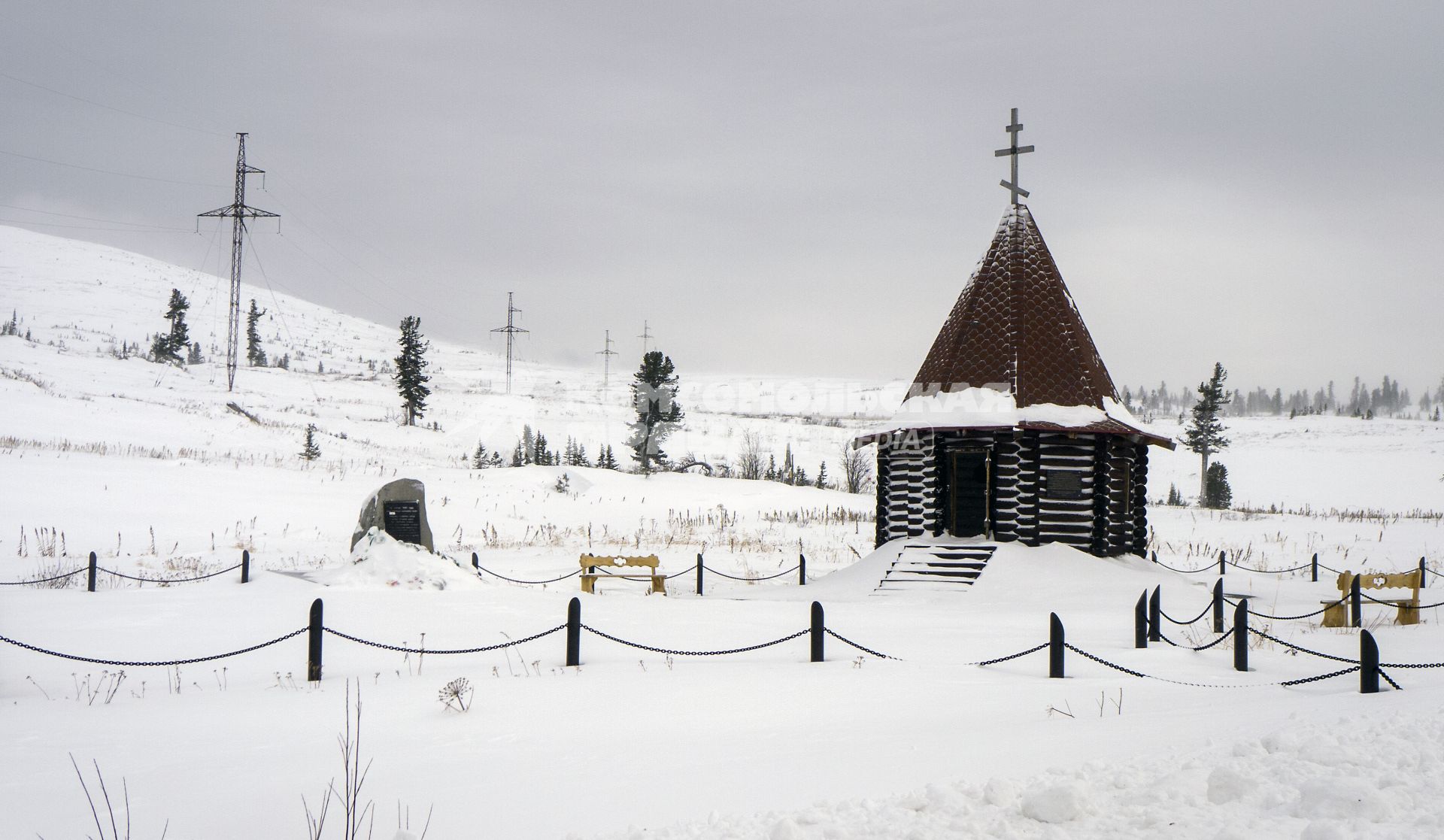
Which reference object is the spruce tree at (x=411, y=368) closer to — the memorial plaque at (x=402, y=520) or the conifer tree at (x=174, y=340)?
the conifer tree at (x=174, y=340)

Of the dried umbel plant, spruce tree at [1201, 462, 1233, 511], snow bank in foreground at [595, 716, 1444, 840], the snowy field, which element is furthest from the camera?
spruce tree at [1201, 462, 1233, 511]

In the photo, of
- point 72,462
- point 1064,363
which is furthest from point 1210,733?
point 72,462

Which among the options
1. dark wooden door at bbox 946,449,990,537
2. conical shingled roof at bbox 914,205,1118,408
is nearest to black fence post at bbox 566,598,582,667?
dark wooden door at bbox 946,449,990,537

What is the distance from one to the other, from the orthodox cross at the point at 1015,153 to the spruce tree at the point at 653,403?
2689 centimetres

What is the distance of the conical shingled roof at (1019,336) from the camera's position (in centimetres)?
1705

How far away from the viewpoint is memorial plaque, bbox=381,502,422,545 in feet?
54.8

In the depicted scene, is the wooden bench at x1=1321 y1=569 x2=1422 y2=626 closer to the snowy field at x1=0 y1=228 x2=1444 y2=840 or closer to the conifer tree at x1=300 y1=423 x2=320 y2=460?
the snowy field at x1=0 y1=228 x2=1444 y2=840

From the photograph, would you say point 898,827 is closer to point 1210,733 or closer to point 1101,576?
point 1210,733

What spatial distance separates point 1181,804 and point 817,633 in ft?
16.7

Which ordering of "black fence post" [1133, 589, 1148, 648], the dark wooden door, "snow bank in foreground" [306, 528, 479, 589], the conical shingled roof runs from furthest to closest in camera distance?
the dark wooden door
the conical shingled roof
"snow bank in foreground" [306, 528, 479, 589]
"black fence post" [1133, 589, 1148, 648]

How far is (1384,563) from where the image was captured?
23.5 meters

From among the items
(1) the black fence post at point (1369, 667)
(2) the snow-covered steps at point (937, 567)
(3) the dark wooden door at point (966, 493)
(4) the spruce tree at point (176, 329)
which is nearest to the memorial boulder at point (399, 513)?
(2) the snow-covered steps at point (937, 567)

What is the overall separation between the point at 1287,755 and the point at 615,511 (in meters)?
27.4

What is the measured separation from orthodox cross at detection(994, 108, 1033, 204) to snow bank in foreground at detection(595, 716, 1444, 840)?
14565 millimetres
